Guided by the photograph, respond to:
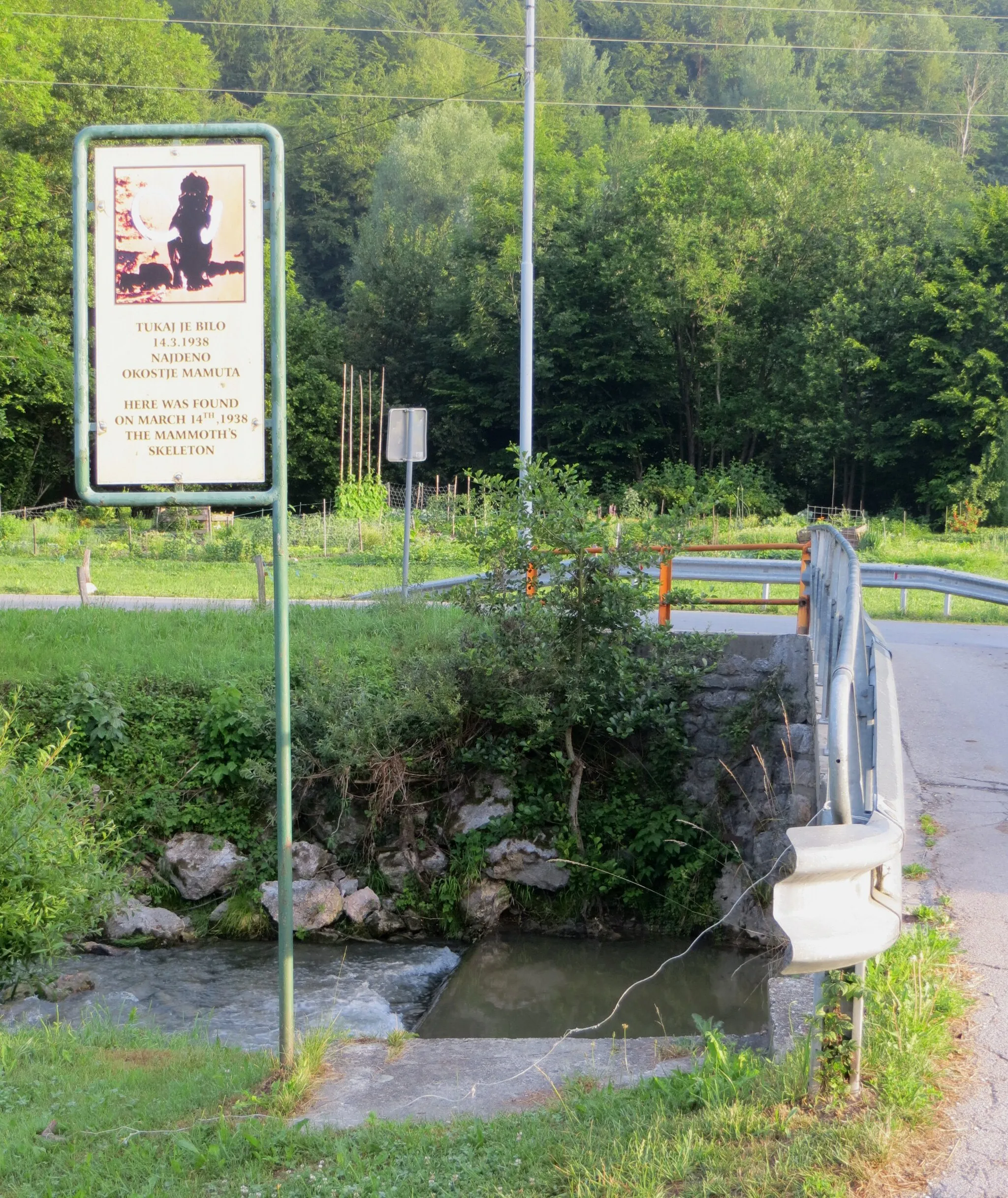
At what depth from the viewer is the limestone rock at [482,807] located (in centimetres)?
1026

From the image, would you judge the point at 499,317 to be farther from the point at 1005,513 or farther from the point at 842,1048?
the point at 842,1048

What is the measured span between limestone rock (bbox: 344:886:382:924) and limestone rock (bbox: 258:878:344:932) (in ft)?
0.22

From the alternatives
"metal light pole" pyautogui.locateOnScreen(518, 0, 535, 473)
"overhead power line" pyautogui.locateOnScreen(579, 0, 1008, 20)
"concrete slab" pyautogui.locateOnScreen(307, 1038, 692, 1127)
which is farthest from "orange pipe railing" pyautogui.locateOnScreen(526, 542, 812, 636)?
"overhead power line" pyautogui.locateOnScreen(579, 0, 1008, 20)

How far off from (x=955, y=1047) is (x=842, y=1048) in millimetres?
726

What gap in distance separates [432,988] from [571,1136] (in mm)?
5348

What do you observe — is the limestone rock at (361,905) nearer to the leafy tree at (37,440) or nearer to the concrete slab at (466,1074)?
the concrete slab at (466,1074)

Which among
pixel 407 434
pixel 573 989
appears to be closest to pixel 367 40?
pixel 407 434

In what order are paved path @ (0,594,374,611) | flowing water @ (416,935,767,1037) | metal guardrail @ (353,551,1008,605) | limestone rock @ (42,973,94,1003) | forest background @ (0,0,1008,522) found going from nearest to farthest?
limestone rock @ (42,973,94,1003) < flowing water @ (416,935,767,1037) < paved path @ (0,594,374,611) < metal guardrail @ (353,551,1008,605) < forest background @ (0,0,1008,522)

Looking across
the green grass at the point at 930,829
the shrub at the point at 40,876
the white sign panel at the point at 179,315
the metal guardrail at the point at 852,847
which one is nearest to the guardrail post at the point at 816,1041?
the metal guardrail at the point at 852,847

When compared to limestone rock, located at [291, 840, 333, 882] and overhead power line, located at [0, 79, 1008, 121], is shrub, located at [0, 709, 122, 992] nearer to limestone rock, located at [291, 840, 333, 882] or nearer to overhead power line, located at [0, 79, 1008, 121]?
limestone rock, located at [291, 840, 333, 882]

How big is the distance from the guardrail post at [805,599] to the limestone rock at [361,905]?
4.65 meters

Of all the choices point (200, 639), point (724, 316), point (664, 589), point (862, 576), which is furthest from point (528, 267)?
point (724, 316)

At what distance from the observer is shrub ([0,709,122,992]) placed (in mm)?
6953

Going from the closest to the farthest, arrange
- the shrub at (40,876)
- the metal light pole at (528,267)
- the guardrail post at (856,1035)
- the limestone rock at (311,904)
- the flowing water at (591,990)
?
the guardrail post at (856,1035) → the shrub at (40,876) → the flowing water at (591,990) → the limestone rock at (311,904) → the metal light pole at (528,267)
